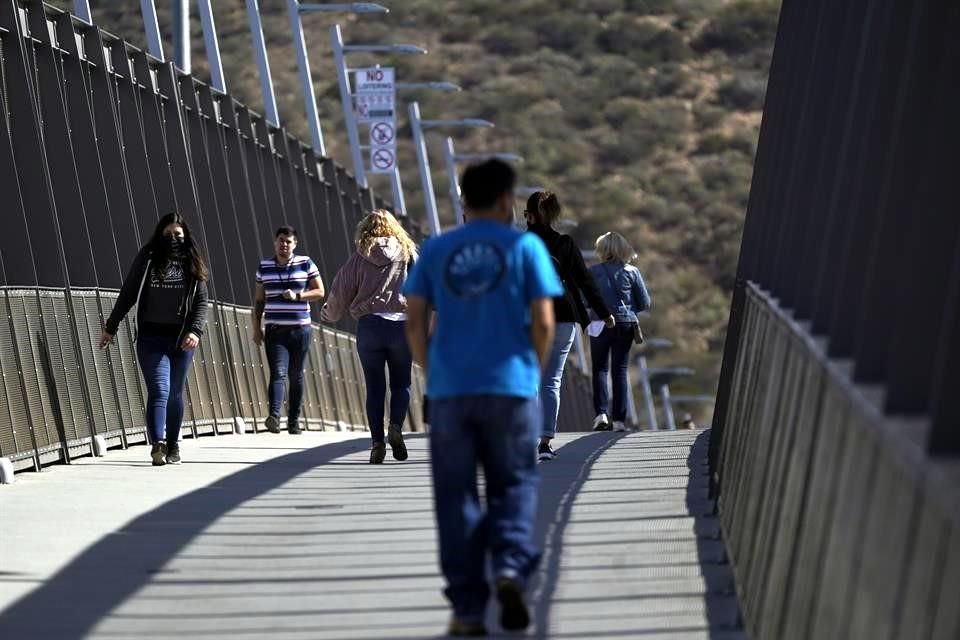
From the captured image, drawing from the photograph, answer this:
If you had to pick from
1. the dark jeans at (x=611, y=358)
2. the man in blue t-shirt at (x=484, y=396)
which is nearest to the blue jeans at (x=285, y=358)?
the dark jeans at (x=611, y=358)

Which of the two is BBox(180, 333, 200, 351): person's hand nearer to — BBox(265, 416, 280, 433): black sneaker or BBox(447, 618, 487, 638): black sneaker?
BBox(265, 416, 280, 433): black sneaker

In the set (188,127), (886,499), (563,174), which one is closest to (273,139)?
(188,127)

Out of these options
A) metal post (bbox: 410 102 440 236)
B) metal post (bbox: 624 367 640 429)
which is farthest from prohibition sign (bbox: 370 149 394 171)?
metal post (bbox: 410 102 440 236)

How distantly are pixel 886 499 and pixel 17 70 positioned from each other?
1288cm

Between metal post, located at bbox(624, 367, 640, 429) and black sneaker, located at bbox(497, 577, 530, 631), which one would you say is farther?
metal post, located at bbox(624, 367, 640, 429)

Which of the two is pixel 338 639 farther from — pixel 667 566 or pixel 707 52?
pixel 707 52

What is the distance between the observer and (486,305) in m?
8.14

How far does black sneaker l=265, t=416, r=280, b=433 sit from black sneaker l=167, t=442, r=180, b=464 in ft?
18.1

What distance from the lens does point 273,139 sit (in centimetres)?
3284

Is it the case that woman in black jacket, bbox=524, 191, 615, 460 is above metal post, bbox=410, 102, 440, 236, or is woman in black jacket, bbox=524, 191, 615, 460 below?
above

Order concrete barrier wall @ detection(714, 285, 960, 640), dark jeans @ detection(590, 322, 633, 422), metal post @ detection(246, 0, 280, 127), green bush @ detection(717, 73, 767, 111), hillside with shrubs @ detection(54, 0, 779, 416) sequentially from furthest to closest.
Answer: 1. green bush @ detection(717, 73, 767, 111)
2. hillside with shrubs @ detection(54, 0, 779, 416)
3. metal post @ detection(246, 0, 280, 127)
4. dark jeans @ detection(590, 322, 633, 422)
5. concrete barrier wall @ detection(714, 285, 960, 640)

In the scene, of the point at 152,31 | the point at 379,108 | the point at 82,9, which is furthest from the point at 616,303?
the point at 379,108

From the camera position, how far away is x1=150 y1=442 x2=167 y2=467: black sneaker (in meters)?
16.4

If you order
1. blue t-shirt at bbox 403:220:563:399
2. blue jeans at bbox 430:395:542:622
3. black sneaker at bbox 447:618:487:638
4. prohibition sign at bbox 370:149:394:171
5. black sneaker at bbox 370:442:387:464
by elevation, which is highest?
blue t-shirt at bbox 403:220:563:399
